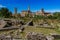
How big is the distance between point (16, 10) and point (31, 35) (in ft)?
320

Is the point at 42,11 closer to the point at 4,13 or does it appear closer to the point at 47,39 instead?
the point at 4,13

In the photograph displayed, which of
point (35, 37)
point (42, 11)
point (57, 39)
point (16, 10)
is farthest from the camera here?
point (42, 11)

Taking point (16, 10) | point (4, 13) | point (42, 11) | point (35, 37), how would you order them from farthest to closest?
point (42, 11) → point (16, 10) → point (4, 13) → point (35, 37)

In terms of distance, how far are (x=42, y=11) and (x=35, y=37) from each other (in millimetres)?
128145

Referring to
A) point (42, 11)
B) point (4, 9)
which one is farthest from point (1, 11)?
point (42, 11)

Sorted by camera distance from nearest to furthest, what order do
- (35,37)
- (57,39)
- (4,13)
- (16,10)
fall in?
(35,37), (57,39), (4,13), (16,10)

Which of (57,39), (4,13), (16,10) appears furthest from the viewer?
(16,10)

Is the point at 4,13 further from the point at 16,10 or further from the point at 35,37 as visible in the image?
the point at 35,37

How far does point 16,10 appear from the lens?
108 metres

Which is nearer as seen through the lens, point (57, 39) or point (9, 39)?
point (9, 39)

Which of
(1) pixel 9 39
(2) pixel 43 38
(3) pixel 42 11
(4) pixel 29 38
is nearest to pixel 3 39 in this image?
(1) pixel 9 39

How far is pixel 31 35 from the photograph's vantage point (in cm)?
1035

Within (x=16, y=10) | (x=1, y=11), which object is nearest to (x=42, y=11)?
(x=16, y=10)

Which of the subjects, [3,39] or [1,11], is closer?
[3,39]
